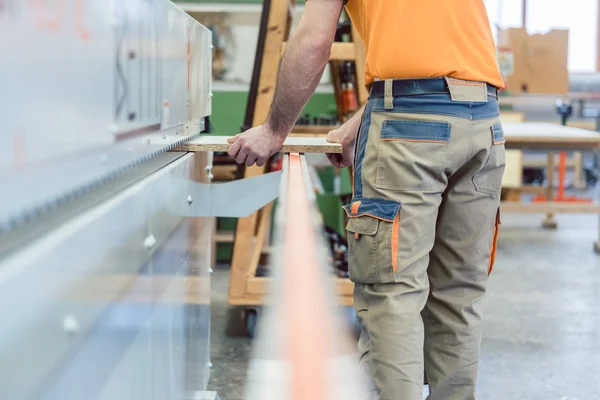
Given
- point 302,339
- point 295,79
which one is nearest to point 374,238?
point 295,79

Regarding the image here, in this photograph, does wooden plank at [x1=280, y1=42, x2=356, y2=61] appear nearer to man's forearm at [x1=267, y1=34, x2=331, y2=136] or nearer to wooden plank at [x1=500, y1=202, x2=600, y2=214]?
man's forearm at [x1=267, y1=34, x2=331, y2=136]

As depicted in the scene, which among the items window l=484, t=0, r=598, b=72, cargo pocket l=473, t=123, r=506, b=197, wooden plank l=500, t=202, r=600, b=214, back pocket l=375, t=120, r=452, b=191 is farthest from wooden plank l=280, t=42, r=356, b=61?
window l=484, t=0, r=598, b=72

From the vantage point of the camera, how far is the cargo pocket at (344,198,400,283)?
4.38 ft

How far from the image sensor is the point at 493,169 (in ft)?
4.88

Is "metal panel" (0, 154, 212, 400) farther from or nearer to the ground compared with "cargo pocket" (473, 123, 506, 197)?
A: nearer to the ground

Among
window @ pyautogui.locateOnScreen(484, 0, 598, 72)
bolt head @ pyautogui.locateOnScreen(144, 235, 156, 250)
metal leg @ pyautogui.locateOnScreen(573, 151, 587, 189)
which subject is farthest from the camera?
window @ pyautogui.locateOnScreen(484, 0, 598, 72)

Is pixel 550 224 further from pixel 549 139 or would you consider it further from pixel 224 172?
pixel 224 172

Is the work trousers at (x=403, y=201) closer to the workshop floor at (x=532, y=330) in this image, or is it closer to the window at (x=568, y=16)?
the workshop floor at (x=532, y=330)

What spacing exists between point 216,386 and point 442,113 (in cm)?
131

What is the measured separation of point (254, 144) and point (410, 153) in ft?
1.18

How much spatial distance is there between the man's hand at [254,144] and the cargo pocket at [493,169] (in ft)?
1.35

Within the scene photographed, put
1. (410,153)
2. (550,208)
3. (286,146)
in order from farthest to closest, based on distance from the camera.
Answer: (550,208) < (286,146) < (410,153)

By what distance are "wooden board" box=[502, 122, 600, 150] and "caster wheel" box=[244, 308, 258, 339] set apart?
159 cm

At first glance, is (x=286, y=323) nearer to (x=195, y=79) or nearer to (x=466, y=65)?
(x=466, y=65)
